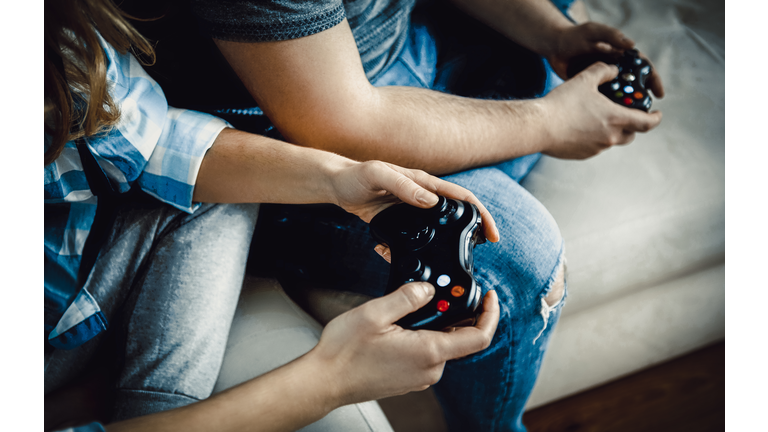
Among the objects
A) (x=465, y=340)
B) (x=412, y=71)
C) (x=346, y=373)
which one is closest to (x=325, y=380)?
(x=346, y=373)

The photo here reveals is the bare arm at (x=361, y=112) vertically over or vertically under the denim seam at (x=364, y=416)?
over

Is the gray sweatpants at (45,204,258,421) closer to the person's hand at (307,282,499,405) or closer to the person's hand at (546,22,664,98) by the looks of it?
the person's hand at (307,282,499,405)

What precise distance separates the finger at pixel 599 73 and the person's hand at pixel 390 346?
0.39 m

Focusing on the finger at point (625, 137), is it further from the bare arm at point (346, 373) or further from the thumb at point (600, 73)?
the bare arm at point (346, 373)

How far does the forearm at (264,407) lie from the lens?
35cm

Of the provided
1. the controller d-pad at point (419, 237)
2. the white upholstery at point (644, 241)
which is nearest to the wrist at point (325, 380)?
the controller d-pad at point (419, 237)

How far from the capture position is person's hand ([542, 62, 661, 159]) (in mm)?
576

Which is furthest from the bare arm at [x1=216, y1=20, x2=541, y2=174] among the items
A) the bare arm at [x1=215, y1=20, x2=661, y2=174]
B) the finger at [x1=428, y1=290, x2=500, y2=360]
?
the finger at [x1=428, y1=290, x2=500, y2=360]

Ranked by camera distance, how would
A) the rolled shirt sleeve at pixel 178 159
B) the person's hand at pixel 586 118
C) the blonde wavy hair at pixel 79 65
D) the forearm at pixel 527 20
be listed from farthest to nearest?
1. the forearm at pixel 527 20
2. the person's hand at pixel 586 118
3. the rolled shirt sleeve at pixel 178 159
4. the blonde wavy hair at pixel 79 65

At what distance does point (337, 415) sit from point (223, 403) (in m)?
0.11
